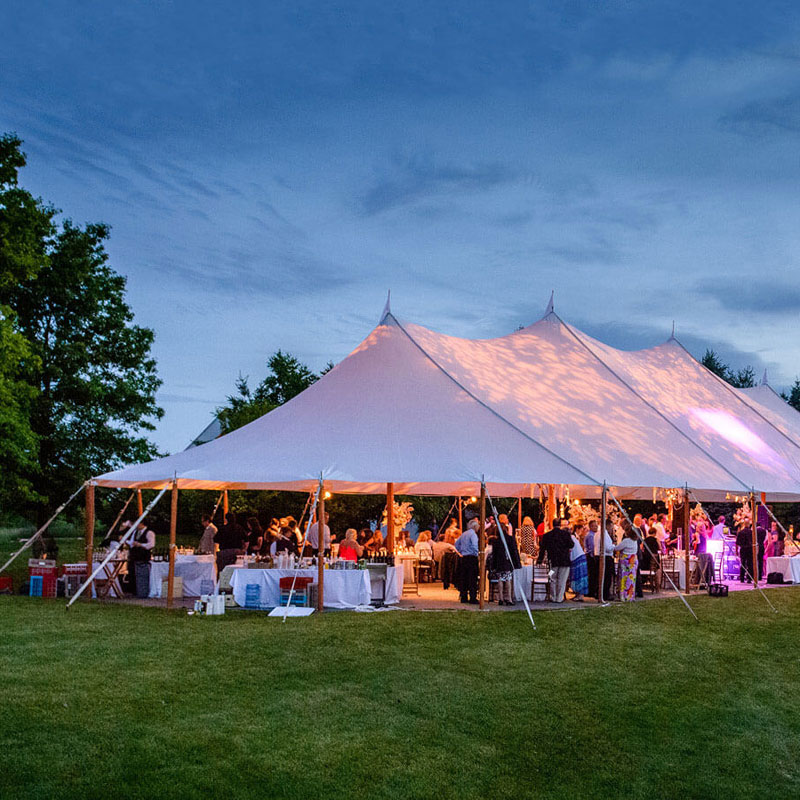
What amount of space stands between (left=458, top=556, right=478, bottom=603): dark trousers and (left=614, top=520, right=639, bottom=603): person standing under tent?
7.73 ft

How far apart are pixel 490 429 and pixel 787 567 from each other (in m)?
8.25

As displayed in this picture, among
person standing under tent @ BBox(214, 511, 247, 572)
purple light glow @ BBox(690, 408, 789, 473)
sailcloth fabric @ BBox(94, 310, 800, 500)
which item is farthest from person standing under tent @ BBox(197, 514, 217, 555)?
purple light glow @ BBox(690, 408, 789, 473)

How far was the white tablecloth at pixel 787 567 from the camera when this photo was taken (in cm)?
1712

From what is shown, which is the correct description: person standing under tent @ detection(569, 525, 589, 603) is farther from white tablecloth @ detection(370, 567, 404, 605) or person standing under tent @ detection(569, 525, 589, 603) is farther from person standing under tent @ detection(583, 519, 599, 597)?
white tablecloth @ detection(370, 567, 404, 605)

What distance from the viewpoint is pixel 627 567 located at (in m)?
13.6

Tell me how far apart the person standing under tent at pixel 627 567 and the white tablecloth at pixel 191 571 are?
21.2 feet

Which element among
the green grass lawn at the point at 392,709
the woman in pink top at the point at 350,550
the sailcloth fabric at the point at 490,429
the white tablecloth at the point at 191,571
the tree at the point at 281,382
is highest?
the tree at the point at 281,382

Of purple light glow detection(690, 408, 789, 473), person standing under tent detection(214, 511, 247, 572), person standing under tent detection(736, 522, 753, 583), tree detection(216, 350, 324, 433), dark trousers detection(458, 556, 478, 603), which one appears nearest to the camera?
dark trousers detection(458, 556, 478, 603)

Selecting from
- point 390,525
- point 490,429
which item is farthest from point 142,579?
point 490,429

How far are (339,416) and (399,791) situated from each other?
27.5 ft

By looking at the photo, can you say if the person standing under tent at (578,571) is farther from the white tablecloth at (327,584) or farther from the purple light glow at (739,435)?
the purple light glow at (739,435)

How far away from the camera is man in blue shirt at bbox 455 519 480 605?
12602 millimetres

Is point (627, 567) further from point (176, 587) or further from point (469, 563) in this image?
point (176, 587)

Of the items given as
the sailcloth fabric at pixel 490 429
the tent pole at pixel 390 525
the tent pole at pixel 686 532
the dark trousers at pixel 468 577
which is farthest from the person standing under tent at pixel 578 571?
the tent pole at pixel 390 525
